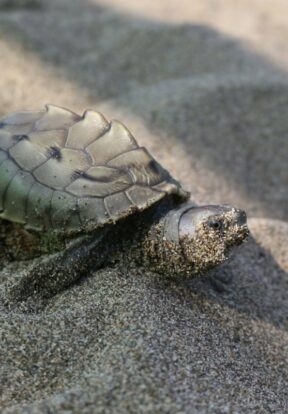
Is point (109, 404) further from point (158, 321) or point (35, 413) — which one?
point (158, 321)

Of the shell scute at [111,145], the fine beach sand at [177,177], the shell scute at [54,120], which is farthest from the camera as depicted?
the shell scute at [54,120]

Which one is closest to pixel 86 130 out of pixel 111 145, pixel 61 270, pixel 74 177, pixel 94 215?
pixel 111 145

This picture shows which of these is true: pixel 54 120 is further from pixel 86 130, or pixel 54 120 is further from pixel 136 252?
pixel 136 252

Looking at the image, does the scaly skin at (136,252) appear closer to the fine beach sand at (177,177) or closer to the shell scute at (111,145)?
the fine beach sand at (177,177)

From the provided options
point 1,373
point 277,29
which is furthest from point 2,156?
point 277,29

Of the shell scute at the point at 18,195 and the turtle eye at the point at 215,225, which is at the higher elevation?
the turtle eye at the point at 215,225

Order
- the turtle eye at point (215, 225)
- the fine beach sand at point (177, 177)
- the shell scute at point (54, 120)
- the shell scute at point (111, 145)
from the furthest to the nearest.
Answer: the shell scute at point (54, 120), the shell scute at point (111, 145), the turtle eye at point (215, 225), the fine beach sand at point (177, 177)

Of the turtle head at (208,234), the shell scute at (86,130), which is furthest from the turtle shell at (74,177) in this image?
the turtle head at (208,234)
